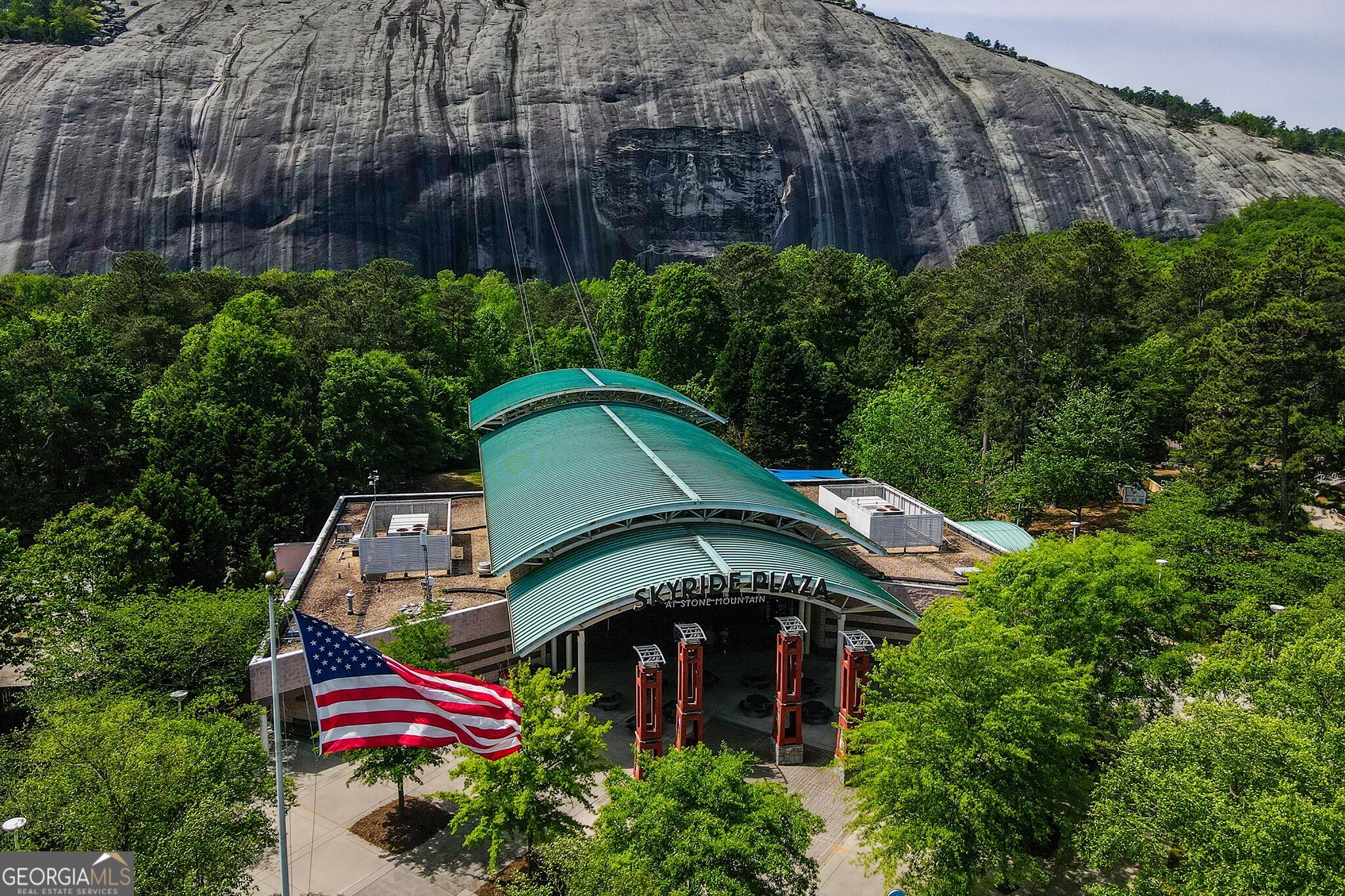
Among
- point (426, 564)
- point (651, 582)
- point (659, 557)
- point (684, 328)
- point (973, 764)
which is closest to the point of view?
point (973, 764)

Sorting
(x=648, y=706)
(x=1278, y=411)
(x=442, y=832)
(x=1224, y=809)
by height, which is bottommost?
(x=442, y=832)

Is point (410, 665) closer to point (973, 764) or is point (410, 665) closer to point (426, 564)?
point (426, 564)

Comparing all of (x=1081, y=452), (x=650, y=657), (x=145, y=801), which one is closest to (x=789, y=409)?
(x=1081, y=452)

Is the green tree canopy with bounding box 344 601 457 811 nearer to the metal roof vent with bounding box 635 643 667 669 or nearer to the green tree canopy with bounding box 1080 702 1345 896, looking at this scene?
the metal roof vent with bounding box 635 643 667 669

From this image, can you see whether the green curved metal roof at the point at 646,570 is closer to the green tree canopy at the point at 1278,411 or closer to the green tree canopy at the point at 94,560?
the green tree canopy at the point at 94,560

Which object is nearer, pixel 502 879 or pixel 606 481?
pixel 502 879

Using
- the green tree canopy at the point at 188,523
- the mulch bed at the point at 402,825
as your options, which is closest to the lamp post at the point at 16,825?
the mulch bed at the point at 402,825

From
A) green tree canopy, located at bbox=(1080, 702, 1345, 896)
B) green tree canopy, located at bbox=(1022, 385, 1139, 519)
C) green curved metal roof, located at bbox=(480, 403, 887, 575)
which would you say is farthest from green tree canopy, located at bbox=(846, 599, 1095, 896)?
green tree canopy, located at bbox=(1022, 385, 1139, 519)
